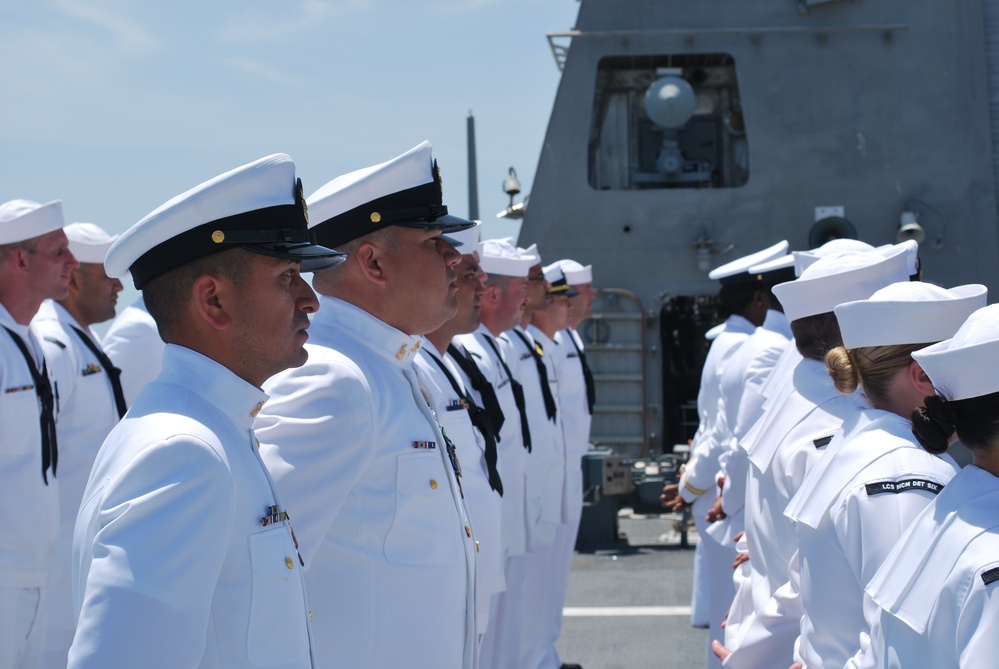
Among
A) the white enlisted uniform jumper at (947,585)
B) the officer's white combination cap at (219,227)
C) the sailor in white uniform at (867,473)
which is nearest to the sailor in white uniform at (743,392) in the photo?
the sailor in white uniform at (867,473)

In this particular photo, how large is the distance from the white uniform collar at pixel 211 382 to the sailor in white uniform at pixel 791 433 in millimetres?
1488

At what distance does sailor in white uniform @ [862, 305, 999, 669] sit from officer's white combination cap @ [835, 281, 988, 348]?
0.46m

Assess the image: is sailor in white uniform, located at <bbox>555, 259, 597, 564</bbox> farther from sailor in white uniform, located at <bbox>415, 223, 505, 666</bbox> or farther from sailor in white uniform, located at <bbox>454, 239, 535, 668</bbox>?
sailor in white uniform, located at <bbox>415, 223, 505, 666</bbox>

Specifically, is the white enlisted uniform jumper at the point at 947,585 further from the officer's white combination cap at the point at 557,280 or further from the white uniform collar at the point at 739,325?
the officer's white combination cap at the point at 557,280

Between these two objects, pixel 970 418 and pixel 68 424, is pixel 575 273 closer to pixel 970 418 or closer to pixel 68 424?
pixel 68 424

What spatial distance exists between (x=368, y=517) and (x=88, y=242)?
369 cm

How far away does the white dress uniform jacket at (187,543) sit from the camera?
1.46m

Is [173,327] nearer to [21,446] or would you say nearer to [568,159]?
[21,446]

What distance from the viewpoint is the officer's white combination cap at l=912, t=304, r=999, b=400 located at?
1.76 meters

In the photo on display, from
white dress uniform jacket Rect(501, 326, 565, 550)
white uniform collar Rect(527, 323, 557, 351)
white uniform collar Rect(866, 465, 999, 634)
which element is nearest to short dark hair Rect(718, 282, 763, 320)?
white dress uniform jacket Rect(501, 326, 565, 550)

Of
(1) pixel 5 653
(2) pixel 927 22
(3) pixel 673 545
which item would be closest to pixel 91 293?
(1) pixel 5 653

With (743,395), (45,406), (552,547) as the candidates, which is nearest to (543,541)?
(552,547)

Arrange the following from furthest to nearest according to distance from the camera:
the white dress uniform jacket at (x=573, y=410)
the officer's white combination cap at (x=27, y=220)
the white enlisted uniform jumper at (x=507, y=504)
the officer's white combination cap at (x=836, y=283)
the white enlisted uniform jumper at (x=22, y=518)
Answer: the white dress uniform jacket at (x=573, y=410), the white enlisted uniform jumper at (x=507, y=504), the officer's white combination cap at (x=27, y=220), the white enlisted uniform jumper at (x=22, y=518), the officer's white combination cap at (x=836, y=283)

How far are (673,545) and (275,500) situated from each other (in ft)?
23.8
